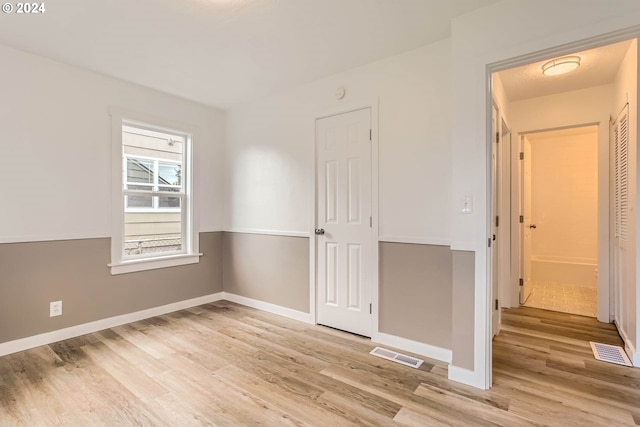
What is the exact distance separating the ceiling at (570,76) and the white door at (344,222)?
152cm

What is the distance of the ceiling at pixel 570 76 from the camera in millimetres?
2635

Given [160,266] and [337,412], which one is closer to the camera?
[337,412]

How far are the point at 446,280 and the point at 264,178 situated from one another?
2.34 meters

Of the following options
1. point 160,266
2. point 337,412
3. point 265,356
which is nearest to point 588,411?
point 337,412

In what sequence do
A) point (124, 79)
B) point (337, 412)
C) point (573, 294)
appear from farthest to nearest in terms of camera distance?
point (573, 294), point (124, 79), point (337, 412)

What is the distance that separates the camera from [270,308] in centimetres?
371

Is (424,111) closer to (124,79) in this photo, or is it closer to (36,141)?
(124,79)

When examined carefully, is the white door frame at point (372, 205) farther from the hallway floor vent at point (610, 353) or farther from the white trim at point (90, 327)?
the hallway floor vent at point (610, 353)

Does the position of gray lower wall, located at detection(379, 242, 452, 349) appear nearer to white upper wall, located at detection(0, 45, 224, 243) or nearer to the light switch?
the light switch

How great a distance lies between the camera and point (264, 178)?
12.5 feet

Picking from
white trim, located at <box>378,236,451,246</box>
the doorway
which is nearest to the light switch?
white trim, located at <box>378,236,451,246</box>

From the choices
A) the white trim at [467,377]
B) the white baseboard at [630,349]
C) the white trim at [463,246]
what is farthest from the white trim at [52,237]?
the white baseboard at [630,349]

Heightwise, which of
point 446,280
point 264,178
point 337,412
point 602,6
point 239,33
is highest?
point 239,33

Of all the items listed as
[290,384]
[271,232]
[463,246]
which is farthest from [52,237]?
[463,246]
